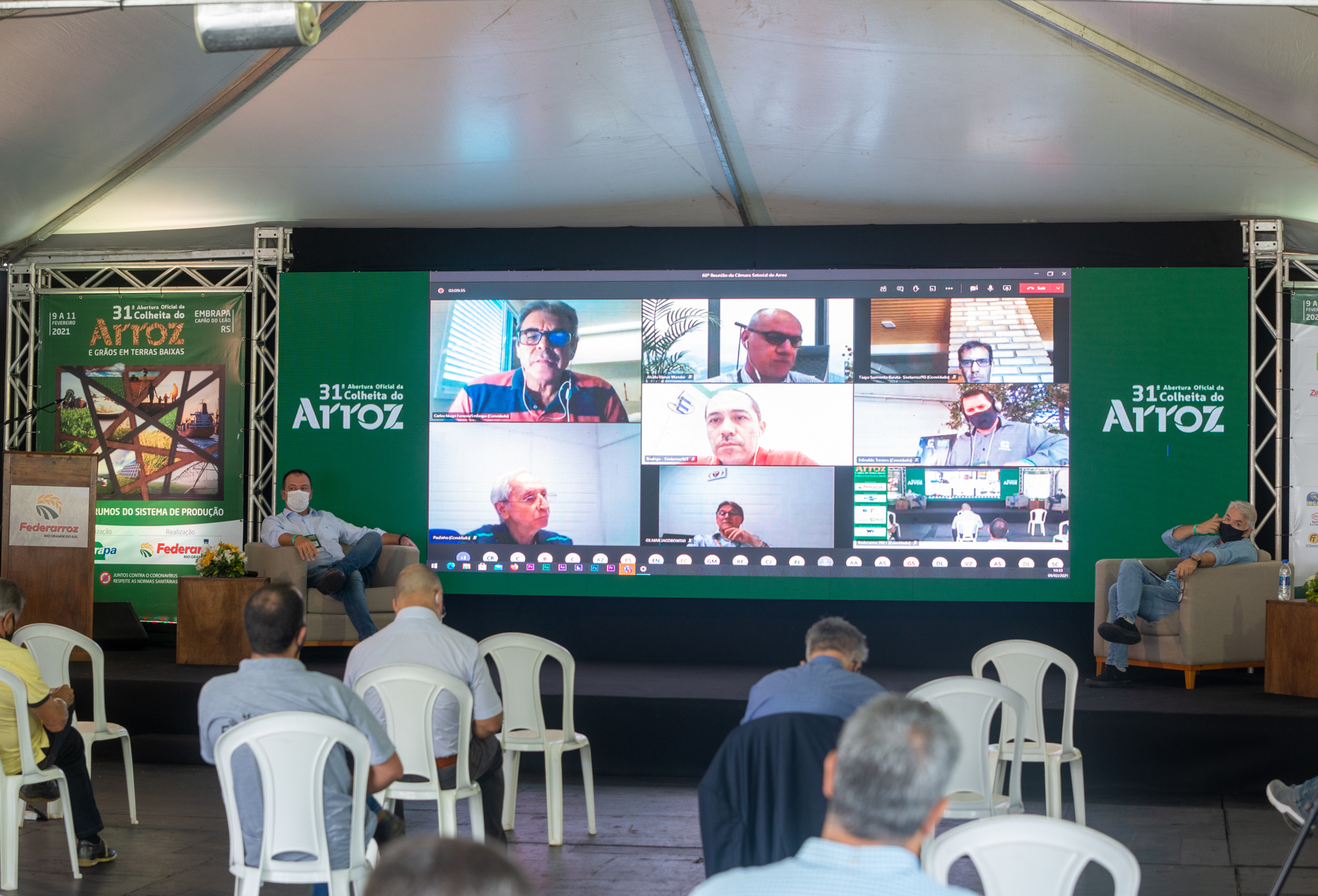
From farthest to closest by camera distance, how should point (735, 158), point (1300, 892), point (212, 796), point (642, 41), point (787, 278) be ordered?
point (787, 278), point (735, 158), point (642, 41), point (212, 796), point (1300, 892)

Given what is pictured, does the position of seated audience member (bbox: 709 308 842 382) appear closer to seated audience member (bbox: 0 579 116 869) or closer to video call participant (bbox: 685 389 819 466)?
video call participant (bbox: 685 389 819 466)

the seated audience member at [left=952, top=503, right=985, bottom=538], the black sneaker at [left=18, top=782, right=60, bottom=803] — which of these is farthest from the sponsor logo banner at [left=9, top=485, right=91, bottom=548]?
the seated audience member at [left=952, top=503, right=985, bottom=538]

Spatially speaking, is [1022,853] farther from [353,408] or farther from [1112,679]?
[353,408]

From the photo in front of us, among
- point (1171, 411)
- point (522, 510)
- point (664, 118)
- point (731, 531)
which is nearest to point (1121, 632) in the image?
point (1171, 411)

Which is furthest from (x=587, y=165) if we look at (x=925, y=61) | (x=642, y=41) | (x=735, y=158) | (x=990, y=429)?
(x=990, y=429)

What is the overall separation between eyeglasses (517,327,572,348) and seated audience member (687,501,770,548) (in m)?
1.39

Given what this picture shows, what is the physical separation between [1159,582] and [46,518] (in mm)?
6079

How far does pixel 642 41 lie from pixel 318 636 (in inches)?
150

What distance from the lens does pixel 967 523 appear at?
689 centimetres

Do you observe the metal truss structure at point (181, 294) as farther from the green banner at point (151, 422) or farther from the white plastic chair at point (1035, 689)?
the white plastic chair at point (1035, 689)

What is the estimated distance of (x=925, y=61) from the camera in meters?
5.47

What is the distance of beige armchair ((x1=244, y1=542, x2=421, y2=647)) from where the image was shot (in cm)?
671

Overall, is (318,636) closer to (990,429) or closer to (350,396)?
(350,396)

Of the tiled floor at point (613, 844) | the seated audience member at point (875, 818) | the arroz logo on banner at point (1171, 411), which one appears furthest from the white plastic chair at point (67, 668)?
the arroz logo on banner at point (1171, 411)
